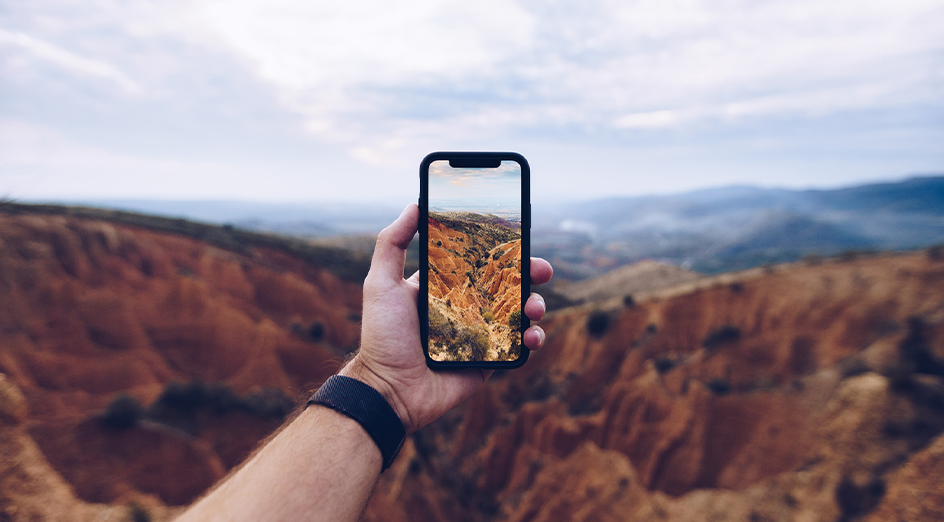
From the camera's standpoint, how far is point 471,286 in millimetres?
3432

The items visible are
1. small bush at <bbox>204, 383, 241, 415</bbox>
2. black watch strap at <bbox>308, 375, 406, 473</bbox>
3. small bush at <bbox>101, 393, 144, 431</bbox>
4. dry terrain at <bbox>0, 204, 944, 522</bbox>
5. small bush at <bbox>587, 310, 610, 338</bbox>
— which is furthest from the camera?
small bush at <bbox>587, 310, 610, 338</bbox>

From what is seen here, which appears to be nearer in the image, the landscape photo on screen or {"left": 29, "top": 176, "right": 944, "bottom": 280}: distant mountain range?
the landscape photo on screen

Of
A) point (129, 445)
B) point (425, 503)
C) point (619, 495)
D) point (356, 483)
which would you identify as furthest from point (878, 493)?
point (129, 445)

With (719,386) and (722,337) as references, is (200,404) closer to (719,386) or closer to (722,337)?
(719,386)

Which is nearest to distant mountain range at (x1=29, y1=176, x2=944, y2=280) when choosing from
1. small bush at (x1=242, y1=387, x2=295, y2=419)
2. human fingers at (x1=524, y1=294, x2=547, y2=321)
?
small bush at (x1=242, y1=387, x2=295, y2=419)

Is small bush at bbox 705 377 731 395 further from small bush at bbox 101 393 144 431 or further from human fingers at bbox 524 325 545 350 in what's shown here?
small bush at bbox 101 393 144 431

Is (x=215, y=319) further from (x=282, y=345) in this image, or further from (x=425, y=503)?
(x=425, y=503)

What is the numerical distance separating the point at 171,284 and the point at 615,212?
558ft

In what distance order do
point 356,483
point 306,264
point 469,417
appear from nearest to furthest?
1. point 356,483
2. point 469,417
3. point 306,264

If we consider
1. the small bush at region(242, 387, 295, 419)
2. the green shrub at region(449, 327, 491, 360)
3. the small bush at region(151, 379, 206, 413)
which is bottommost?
the small bush at region(242, 387, 295, 419)

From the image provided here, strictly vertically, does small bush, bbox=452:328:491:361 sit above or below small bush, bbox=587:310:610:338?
above

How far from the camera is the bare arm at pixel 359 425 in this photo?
2363 mm

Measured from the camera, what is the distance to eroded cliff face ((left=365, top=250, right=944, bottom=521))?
11.2 meters

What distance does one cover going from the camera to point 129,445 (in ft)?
39.0
